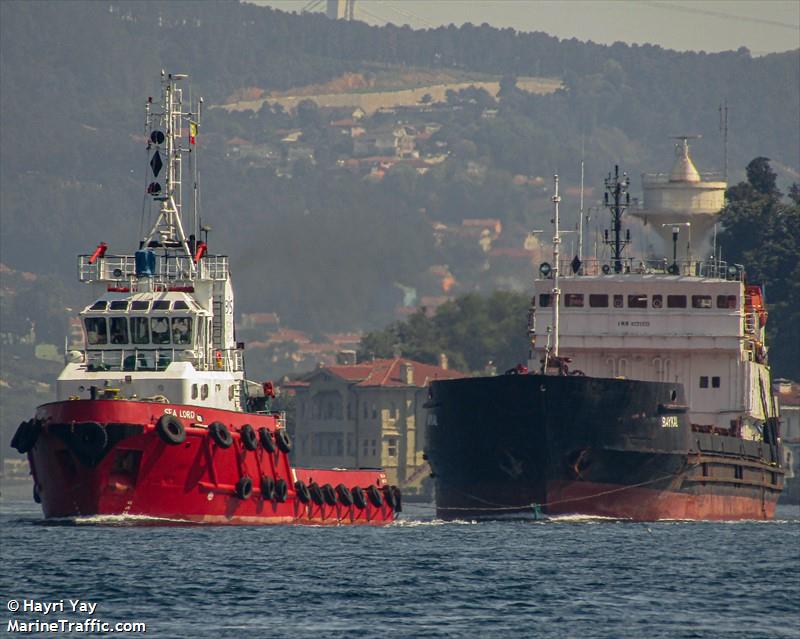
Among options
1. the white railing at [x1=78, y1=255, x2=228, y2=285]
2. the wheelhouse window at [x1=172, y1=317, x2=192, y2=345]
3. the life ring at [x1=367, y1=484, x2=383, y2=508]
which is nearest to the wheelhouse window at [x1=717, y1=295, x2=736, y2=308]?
the life ring at [x1=367, y1=484, x2=383, y2=508]

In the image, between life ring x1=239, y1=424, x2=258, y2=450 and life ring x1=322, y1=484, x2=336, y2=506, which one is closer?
life ring x1=239, y1=424, x2=258, y2=450

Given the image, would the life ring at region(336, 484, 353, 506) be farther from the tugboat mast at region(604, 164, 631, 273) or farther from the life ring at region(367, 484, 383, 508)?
the tugboat mast at region(604, 164, 631, 273)

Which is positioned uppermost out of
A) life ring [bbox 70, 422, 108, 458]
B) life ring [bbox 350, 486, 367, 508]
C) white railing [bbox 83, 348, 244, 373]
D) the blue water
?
white railing [bbox 83, 348, 244, 373]

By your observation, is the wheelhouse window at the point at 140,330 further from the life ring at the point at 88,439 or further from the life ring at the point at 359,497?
the life ring at the point at 359,497

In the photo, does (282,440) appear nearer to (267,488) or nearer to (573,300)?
(267,488)

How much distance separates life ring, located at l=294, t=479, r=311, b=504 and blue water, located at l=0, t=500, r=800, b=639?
3.42 metres

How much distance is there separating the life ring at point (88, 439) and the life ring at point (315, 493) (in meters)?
10.7

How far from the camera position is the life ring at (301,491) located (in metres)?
64.7

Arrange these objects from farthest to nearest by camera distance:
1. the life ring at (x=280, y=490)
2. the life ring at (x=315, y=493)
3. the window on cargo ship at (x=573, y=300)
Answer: the window on cargo ship at (x=573, y=300), the life ring at (x=315, y=493), the life ring at (x=280, y=490)

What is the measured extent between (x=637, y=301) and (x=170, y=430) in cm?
2631

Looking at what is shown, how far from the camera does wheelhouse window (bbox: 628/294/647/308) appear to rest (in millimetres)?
78625

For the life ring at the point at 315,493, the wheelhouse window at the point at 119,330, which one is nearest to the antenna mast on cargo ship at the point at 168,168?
the wheelhouse window at the point at 119,330

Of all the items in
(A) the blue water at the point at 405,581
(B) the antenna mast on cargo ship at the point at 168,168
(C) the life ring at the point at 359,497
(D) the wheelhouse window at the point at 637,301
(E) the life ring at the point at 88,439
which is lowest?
(A) the blue water at the point at 405,581

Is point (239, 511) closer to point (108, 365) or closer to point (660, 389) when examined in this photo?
point (108, 365)
